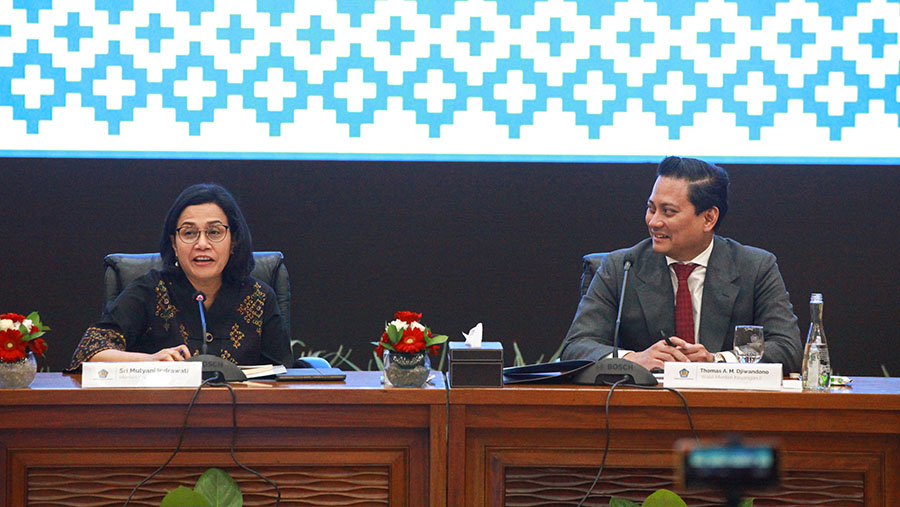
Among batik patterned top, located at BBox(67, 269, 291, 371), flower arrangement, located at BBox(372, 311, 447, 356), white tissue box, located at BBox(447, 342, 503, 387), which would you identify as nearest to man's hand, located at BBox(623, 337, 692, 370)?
white tissue box, located at BBox(447, 342, 503, 387)

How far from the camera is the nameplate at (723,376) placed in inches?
68.7

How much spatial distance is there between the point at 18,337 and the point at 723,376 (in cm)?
146

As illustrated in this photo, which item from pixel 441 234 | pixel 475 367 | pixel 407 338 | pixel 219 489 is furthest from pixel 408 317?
pixel 441 234

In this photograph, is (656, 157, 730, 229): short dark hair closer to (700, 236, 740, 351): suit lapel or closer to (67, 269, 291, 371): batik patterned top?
(700, 236, 740, 351): suit lapel

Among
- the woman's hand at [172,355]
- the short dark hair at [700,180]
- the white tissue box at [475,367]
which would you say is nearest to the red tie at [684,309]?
the short dark hair at [700,180]

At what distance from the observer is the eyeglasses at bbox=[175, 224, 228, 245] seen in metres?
2.40

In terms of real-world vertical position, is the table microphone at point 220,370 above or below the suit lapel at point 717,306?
below

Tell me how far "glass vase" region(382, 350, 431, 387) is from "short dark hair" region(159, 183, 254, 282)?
0.85 meters

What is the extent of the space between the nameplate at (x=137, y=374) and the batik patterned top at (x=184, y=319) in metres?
0.57

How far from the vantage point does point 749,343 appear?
1915 mm

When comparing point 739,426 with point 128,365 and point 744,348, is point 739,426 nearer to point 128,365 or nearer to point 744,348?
point 744,348

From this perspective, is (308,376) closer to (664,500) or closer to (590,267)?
(664,500)

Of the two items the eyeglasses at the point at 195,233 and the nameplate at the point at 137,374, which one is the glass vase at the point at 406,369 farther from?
the eyeglasses at the point at 195,233

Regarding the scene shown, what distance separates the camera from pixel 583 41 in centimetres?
322
